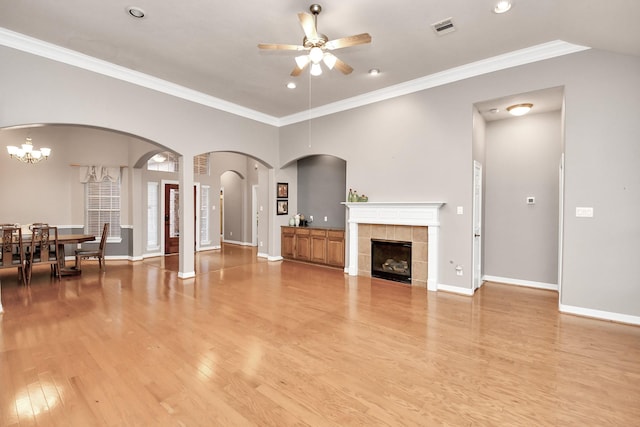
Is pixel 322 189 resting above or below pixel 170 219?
above

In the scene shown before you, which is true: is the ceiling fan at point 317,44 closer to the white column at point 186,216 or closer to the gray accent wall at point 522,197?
the white column at point 186,216

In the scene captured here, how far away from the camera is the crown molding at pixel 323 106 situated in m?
3.96

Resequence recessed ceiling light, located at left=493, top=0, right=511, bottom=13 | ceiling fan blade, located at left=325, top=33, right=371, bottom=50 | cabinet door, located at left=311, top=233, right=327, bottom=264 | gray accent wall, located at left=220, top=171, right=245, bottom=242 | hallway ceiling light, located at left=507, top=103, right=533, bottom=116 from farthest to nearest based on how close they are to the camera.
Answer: gray accent wall, located at left=220, top=171, right=245, bottom=242 < cabinet door, located at left=311, top=233, right=327, bottom=264 < hallway ceiling light, located at left=507, top=103, right=533, bottom=116 < recessed ceiling light, located at left=493, top=0, right=511, bottom=13 < ceiling fan blade, located at left=325, top=33, right=371, bottom=50

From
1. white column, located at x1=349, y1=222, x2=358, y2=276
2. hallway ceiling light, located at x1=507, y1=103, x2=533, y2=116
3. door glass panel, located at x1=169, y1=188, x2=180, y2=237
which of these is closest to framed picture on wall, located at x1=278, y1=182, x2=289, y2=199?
white column, located at x1=349, y1=222, x2=358, y2=276

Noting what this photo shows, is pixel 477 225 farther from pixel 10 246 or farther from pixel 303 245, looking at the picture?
pixel 10 246

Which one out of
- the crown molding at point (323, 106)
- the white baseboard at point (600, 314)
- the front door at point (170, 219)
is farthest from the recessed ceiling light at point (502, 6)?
the front door at point (170, 219)

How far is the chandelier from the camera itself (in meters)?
6.07

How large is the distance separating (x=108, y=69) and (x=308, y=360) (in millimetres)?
5239

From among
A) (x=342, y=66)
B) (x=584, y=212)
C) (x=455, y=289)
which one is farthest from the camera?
(x=455, y=289)

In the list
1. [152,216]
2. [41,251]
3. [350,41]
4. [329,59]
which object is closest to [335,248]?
[329,59]

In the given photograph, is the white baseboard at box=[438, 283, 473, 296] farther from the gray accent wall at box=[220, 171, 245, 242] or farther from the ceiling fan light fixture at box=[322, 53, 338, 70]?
the gray accent wall at box=[220, 171, 245, 242]

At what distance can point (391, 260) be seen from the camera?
19.1ft

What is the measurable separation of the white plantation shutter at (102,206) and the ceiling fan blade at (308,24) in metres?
7.09

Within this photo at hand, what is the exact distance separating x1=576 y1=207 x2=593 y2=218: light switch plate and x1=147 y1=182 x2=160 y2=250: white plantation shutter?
30.5 ft
